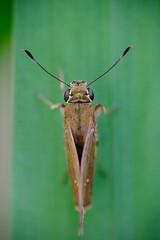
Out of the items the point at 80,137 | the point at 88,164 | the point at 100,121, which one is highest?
the point at 100,121

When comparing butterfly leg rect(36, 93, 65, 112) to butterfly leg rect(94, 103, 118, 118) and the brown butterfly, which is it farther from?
butterfly leg rect(94, 103, 118, 118)

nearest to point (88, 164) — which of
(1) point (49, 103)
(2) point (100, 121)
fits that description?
(2) point (100, 121)

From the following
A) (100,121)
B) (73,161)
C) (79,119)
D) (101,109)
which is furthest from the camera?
(100,121)

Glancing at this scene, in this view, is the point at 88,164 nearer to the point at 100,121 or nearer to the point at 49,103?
the point at 100,121

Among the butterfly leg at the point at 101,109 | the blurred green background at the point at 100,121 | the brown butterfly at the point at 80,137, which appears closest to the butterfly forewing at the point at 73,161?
the brown butterfly at the point at 80,137

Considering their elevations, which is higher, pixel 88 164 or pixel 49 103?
pixel 49 103

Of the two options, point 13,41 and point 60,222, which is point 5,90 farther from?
point 60,222

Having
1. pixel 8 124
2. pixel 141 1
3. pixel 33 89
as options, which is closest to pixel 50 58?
pixel 33 89
